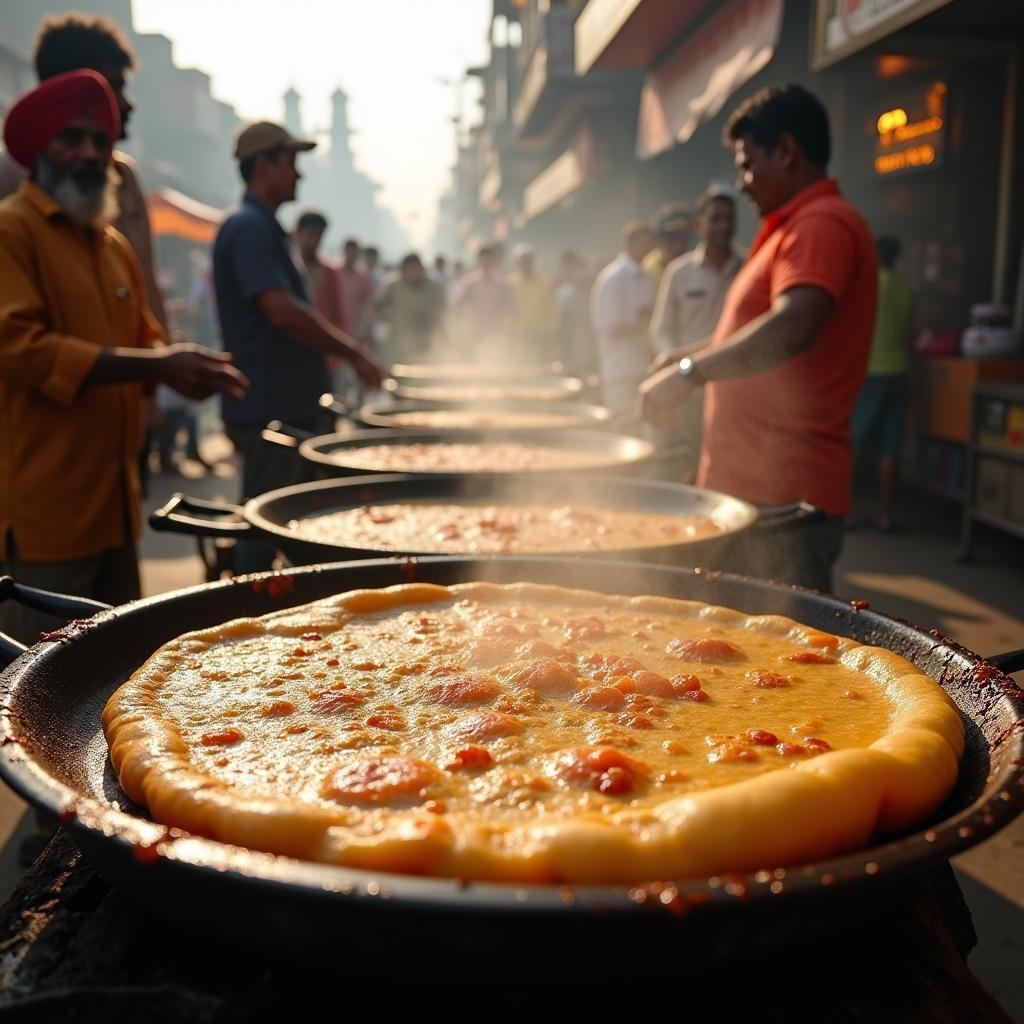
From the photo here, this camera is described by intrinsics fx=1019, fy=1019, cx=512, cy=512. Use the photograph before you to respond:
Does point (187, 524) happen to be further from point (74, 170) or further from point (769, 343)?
point (769, 343)

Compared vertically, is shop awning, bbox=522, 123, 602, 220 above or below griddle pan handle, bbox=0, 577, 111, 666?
above

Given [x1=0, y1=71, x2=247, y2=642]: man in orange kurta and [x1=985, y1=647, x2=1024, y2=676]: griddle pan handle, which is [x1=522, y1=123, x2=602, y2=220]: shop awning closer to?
[x1=0, y1=71, x2=247, y2=642]: man in orange kurta

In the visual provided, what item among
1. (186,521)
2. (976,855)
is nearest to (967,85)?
(976,855)

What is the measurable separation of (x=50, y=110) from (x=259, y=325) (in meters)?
1.84

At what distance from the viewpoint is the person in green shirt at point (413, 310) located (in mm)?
14023

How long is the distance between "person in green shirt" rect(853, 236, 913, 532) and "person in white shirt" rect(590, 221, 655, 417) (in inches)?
77.4

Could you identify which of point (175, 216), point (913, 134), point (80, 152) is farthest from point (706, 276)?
point (175, 216)

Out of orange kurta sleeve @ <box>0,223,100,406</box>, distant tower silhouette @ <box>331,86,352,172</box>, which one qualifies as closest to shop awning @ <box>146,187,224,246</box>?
orange kurta sleeve @ <box>0,223,100,406</box>

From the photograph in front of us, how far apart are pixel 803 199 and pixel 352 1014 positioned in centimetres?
324

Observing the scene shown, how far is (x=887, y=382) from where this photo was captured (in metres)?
8.66

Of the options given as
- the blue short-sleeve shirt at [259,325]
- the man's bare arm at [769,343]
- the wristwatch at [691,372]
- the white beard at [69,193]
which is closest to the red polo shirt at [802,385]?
the man's bare arm at [769,343]

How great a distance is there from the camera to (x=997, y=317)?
8023 millimetres

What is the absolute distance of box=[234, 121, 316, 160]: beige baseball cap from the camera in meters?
5.20

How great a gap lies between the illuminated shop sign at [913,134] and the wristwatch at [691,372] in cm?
780
